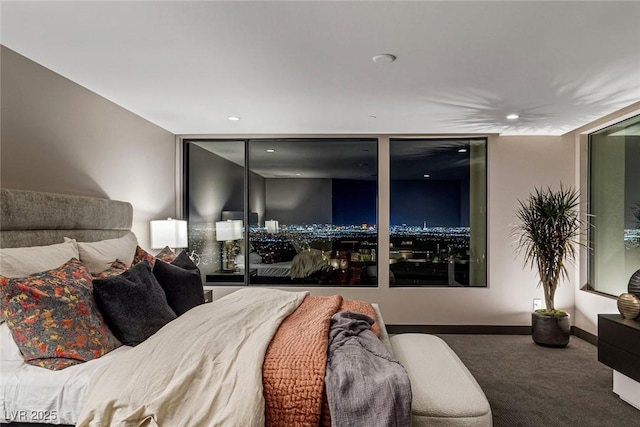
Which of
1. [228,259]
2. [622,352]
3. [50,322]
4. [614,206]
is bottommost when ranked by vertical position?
[622,352]

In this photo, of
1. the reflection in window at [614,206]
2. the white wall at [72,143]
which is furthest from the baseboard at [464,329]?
the white wall at [72,143]

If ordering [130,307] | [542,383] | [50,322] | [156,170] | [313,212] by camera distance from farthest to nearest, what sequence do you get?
[313,212] → [156,170] → [542,383] → [130,307] → [50,322]

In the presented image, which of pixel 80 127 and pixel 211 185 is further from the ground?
pixel 80 127

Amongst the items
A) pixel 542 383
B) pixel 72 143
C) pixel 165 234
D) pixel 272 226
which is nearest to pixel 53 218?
pixel 72 143

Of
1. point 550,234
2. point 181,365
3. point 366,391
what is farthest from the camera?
point 550,234

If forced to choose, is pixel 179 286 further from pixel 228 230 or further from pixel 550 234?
pixel 550 234

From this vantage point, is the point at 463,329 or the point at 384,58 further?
the point at 463,329

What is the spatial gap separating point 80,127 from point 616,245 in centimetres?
524

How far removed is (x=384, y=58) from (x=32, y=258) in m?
2.42

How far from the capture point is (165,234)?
14.3ft

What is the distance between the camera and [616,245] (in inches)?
171

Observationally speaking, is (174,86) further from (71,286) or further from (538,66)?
(538,66)

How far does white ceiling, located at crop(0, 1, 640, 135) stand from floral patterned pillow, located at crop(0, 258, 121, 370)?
142 cm

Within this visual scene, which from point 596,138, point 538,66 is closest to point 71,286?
point 538,66
